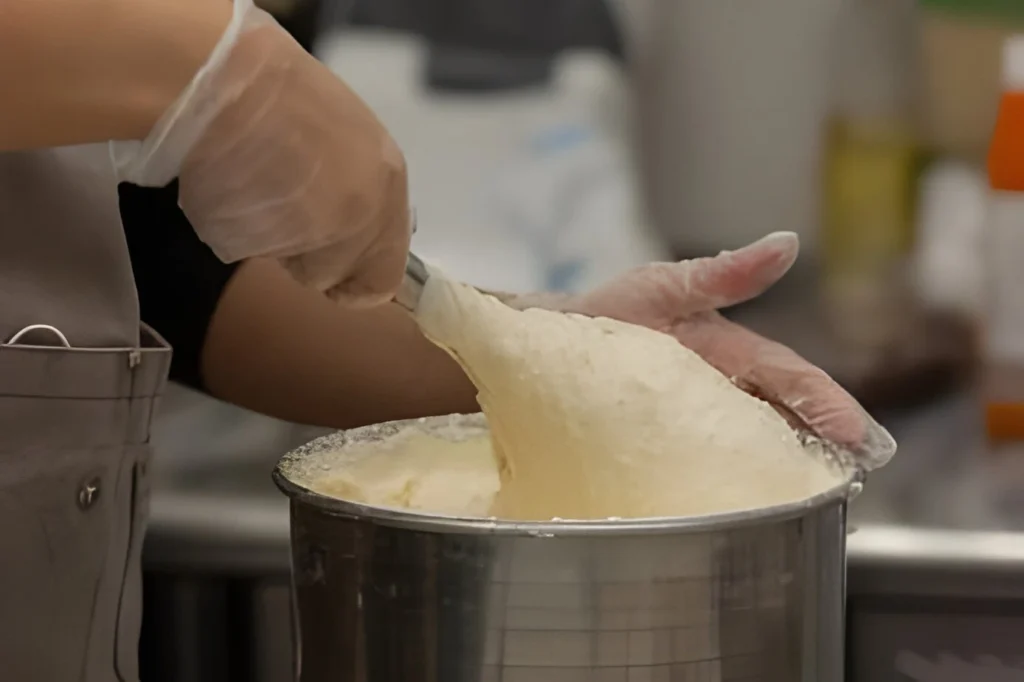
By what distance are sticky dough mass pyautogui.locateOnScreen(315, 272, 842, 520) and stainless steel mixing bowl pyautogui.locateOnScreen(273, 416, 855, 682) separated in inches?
2.5

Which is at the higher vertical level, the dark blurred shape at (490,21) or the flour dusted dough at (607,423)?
the dark blurred shape at (490,21)

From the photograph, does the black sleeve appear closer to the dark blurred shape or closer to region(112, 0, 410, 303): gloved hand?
region(112, 0, 410, 303): gloved hand

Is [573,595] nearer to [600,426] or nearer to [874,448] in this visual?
[600,426]

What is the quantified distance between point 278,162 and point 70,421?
168 mm

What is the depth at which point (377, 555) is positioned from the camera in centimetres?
49

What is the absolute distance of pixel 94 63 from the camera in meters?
0.48

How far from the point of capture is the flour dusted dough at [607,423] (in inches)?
22.2

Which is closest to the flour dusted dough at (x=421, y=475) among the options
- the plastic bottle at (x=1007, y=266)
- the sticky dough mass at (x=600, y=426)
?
the sticky dough mass at (x=600, y=426)

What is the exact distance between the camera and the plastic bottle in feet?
2.97

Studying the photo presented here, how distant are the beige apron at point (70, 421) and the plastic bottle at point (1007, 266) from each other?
65 centimetres

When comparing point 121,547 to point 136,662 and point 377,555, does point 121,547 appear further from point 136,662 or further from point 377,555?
point 377,555

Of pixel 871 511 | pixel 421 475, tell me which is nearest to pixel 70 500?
pixel 421 475

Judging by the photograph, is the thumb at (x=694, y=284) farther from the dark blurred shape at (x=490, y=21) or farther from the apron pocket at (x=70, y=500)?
the dark blurred shape at (x=490, y=21)

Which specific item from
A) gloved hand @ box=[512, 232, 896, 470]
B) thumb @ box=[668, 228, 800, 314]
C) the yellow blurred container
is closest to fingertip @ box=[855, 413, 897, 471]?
gloved hand @ box=[512, 232, 896, 470]
